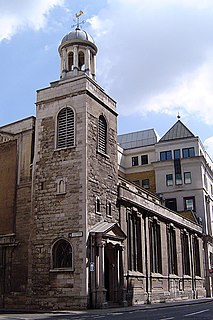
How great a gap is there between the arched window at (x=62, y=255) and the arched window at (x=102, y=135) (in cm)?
724

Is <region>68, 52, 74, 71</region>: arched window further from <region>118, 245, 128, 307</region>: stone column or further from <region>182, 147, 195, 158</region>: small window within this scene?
<region>182, 147, 195, 158</region>: small window

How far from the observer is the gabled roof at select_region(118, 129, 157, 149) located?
221ft

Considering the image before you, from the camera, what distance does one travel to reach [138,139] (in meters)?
68.8

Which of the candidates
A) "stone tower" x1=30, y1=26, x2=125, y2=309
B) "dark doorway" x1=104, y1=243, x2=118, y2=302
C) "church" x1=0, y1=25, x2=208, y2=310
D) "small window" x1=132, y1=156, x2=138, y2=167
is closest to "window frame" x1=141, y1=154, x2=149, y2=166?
"small window" x1=132, y1=156, x2=138, y2=167

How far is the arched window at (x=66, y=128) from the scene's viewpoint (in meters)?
30.8

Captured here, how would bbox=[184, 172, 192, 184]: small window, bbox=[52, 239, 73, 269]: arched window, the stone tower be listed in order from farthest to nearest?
bbox=[184, 172, 192, 184]: small window → bbox=[52, 239, 73, 269]: arched window → the stone tower

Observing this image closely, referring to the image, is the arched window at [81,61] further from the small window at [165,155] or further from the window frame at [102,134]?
the small window at [165,155]

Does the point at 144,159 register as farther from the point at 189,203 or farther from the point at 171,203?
the point at 189,203

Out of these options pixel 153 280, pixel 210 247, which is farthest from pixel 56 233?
pixel 210 247

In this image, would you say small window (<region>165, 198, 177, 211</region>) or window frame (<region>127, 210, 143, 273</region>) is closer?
window frame (<region>127, 210, 143, 273</region>)

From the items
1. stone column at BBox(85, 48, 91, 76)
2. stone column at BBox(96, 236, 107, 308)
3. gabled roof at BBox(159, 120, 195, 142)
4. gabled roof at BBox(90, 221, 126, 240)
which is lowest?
stone column at BBox(96, 236, 107, 308)

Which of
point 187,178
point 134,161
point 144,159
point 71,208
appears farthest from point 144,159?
point 71,208

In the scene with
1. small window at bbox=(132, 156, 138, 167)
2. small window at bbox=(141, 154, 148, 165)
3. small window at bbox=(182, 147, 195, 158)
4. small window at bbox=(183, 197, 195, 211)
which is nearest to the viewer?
small window at bbox=(183, 197, 195, 211)

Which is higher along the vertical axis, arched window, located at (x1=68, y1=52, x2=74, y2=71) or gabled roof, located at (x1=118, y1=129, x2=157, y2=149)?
gabled roof, located at (x1=118, y1=129, x2=157, y2=149)
